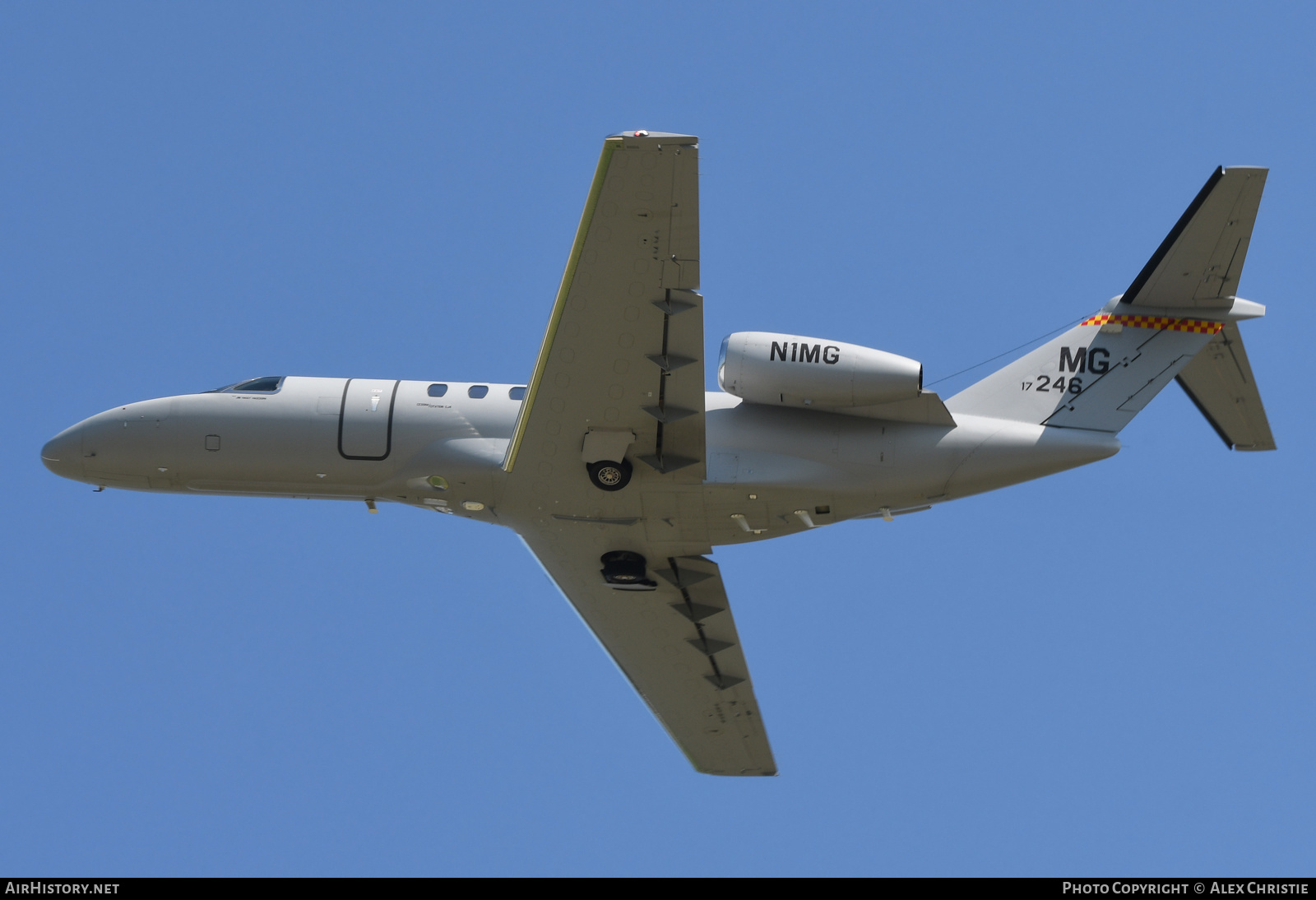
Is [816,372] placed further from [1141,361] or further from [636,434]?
[1141,361]

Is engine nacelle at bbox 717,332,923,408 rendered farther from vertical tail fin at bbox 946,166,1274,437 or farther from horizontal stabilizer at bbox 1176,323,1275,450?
horizontal stabilizer at bbox 1176,323,1275,450

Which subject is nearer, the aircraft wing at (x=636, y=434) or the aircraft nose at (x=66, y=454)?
the aircraft wing at (x=636, y=434)

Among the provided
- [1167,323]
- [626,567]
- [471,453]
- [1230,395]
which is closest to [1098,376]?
[1167,323]

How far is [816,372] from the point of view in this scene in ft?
61.7

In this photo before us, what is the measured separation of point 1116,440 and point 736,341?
19.4ft

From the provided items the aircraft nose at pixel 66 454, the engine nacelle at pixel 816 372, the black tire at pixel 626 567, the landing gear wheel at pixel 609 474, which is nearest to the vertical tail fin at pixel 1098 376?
the engine nacelle at pixel 816 372

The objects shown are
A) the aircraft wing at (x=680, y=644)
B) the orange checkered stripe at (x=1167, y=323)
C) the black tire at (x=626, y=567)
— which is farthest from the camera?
the aircraft wing at (x=680, y=644)

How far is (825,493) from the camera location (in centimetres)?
1942

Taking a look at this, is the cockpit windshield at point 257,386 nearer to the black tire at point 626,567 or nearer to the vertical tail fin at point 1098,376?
the black tire at point 626,567

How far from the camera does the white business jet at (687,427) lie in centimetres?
1842

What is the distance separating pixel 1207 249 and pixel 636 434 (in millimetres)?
8676

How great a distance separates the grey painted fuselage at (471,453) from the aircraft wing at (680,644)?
4.50 ft

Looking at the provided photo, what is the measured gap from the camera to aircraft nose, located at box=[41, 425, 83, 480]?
21.0 metres
